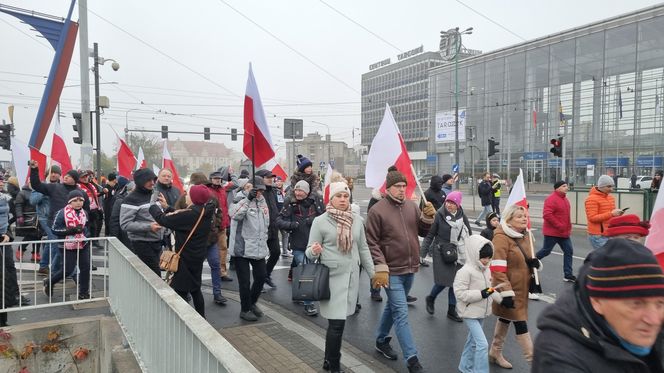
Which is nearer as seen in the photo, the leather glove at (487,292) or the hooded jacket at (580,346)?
the hooded jacket at (580,346)

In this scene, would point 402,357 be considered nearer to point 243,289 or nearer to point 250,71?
point 243,289

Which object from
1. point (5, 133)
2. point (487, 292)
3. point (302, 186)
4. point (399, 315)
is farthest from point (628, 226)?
point (5, 133)

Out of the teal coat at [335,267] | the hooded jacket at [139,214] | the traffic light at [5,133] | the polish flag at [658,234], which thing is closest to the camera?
the polish flag at [658,234]

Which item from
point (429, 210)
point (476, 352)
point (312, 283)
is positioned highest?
point (429, 210)

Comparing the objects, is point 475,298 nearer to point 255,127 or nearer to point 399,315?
point 399,315

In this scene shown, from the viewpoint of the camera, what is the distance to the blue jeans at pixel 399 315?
14.7 feet

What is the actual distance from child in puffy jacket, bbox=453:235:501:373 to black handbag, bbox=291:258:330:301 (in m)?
1.19

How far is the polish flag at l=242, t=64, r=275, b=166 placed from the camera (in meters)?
6.59

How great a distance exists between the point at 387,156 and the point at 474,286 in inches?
93.5

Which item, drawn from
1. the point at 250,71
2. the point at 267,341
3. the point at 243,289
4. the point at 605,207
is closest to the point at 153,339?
the point at 267,341

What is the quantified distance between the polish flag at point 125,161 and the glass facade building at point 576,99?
25433 millimetres

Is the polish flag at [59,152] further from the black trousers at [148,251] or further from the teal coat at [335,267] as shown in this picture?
the teal coat at [335,267]

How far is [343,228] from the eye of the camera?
4.41m

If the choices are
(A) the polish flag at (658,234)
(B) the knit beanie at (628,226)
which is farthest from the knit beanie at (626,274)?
(B) the knit beanie at (628,226)
